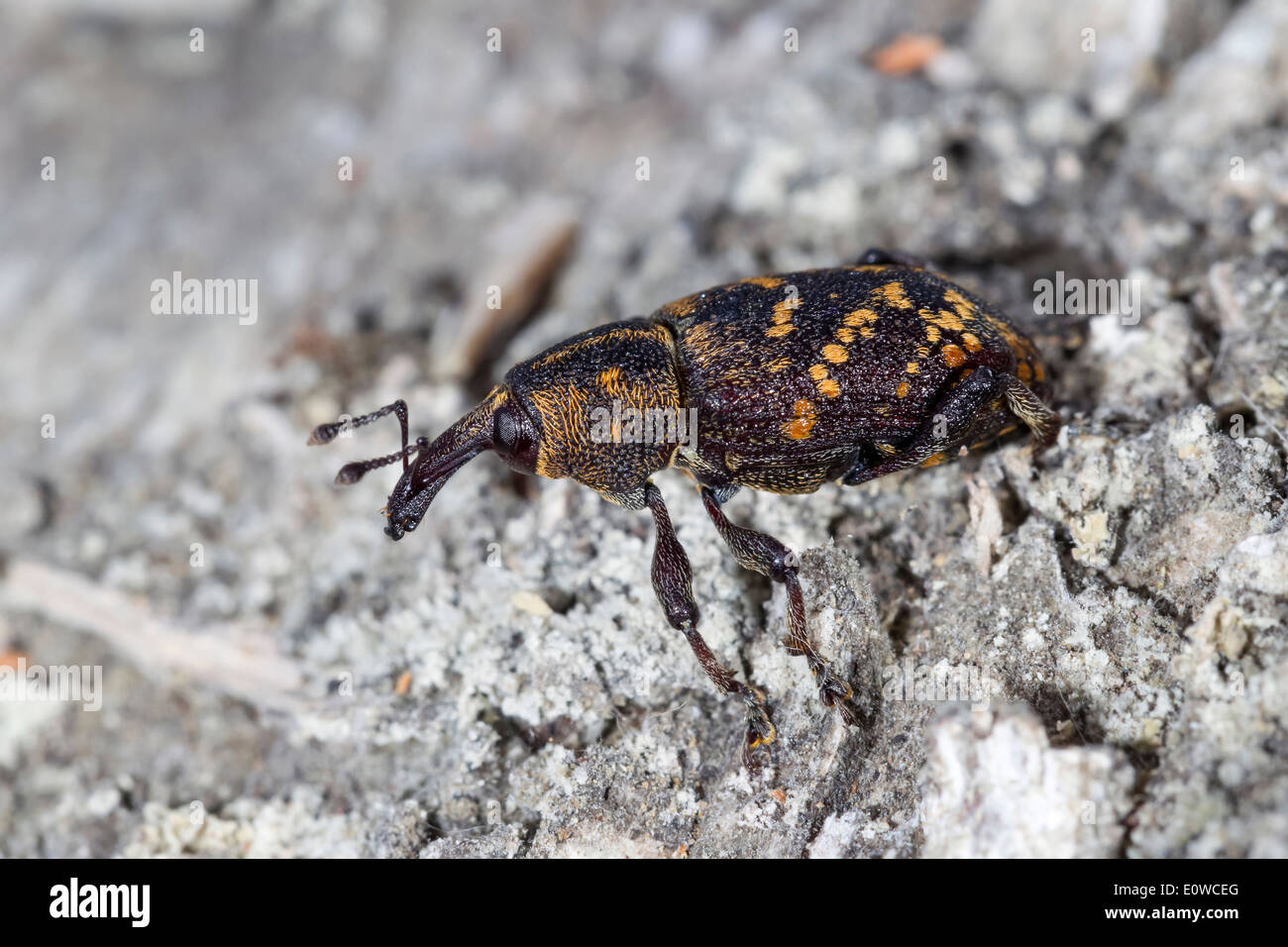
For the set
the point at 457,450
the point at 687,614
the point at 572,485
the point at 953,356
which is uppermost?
the point at 953,356

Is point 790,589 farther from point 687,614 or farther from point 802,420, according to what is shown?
point 802,420

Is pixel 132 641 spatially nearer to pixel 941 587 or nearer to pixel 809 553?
pixel 809 553

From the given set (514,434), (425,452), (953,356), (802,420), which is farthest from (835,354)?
(425,452)

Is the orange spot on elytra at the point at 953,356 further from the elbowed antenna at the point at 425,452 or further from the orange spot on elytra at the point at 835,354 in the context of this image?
the elbowed antenna at the point at 425,452

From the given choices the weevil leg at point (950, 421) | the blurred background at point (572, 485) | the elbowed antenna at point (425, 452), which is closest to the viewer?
the blurred background at point (572, 485)

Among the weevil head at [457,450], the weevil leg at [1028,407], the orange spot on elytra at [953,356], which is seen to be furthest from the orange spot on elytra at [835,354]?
the weevil head at [457,450]

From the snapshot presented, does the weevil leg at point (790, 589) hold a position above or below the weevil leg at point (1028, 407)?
below

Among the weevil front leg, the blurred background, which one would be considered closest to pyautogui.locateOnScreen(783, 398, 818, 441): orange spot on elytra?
the blurred background

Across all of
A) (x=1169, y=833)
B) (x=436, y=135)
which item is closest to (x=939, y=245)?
(x=1169, y=833)
